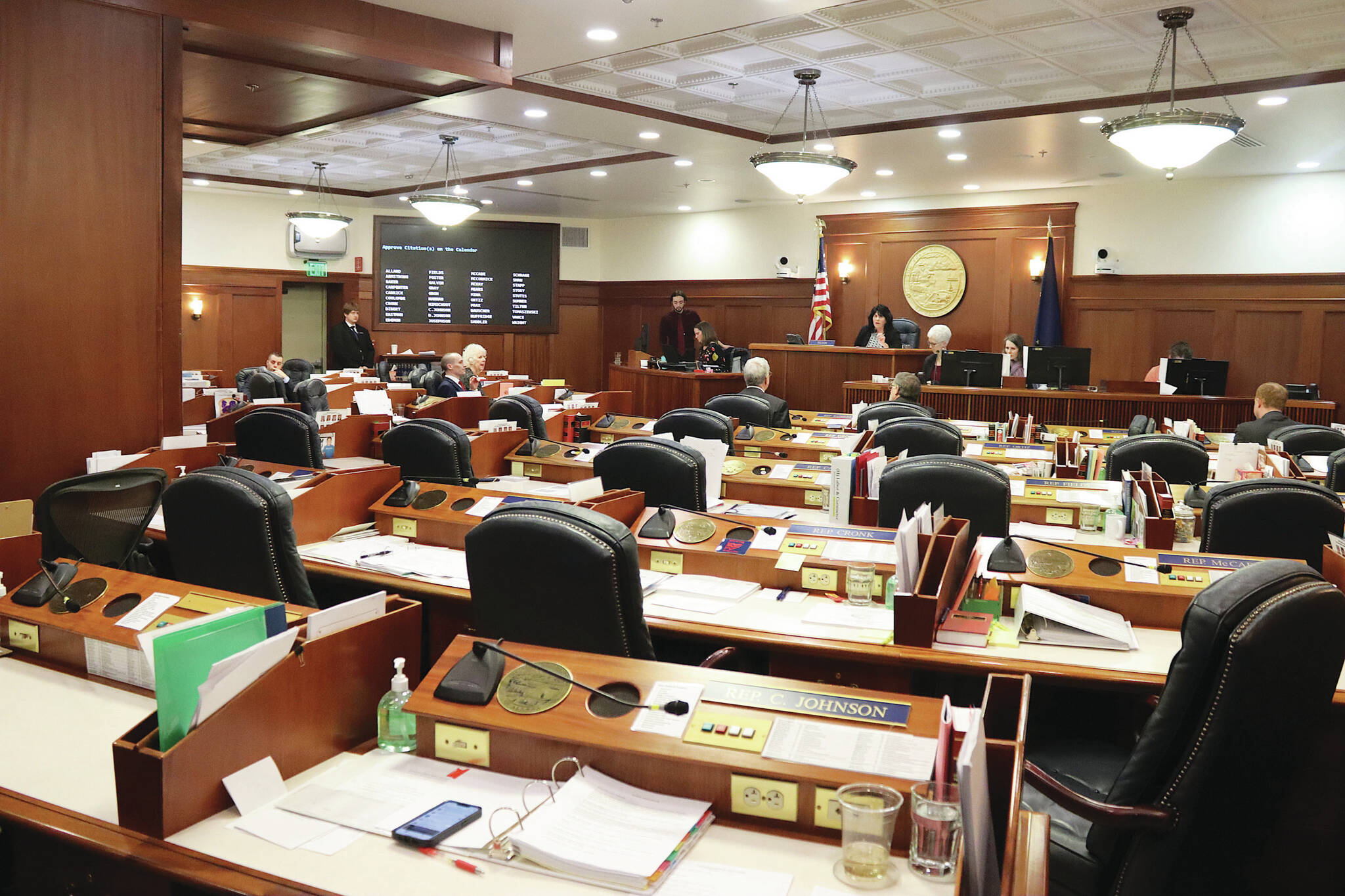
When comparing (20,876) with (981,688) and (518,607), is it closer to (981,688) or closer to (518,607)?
(518,607)

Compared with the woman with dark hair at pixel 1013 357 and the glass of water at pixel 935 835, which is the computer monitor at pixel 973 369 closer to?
the woman with dark hair at pixel 1013 357

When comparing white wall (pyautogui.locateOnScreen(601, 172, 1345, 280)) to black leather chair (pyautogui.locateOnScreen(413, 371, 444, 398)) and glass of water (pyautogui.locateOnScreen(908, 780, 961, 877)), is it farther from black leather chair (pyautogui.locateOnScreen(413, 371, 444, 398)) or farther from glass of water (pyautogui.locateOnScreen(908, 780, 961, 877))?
glass of water (pyautogui.locateOnScreen(908, 780, 961, 877))

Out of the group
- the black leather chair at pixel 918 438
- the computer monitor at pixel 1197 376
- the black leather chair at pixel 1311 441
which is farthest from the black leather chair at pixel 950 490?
the computer monitor at pixel 1197 376

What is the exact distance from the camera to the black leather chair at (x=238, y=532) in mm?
3102

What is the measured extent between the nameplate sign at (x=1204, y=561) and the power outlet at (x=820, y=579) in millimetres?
1014

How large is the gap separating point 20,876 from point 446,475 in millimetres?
3036

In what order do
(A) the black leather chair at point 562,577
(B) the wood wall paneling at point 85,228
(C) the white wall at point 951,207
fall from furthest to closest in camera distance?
(C) the white wall at point 951,207 → (B) the wood wall paneling at point 85,228 → (A) the black leather chair at point 562,577

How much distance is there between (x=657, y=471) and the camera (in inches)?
166

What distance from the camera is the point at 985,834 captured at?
168 cm

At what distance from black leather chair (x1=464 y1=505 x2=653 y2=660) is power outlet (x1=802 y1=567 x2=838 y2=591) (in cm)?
90

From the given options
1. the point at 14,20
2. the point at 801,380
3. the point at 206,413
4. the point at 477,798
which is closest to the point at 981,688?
the point at 477,798

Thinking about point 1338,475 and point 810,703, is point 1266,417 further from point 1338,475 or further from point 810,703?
point 810,703

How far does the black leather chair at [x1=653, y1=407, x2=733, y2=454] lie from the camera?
5.82 metres

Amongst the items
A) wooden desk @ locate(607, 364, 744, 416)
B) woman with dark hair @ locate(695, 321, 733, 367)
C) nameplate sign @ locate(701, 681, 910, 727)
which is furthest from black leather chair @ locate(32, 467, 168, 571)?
woman with dark hair @ locate(695, 321, 733, 367)
